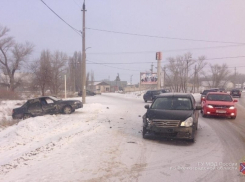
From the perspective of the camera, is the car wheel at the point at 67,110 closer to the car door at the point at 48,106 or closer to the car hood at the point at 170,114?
the car door at the point at 48,106

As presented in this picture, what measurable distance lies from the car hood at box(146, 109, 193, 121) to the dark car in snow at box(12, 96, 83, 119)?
8370mm

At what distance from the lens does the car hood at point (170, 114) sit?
7505 mm

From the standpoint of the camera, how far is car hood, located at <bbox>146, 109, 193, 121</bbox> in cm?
751

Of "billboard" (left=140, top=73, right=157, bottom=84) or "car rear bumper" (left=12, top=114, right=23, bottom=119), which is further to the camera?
"billboard" (left=140, top=73, right=157, bottom=84)

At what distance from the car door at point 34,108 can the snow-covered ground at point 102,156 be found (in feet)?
17.4

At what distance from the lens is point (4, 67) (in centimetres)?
5025

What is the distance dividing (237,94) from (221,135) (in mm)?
35848

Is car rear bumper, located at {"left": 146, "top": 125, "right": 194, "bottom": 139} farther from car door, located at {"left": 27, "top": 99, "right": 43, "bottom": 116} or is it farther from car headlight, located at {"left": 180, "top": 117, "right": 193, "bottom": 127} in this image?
car door, located at {"left": 27, "top": 99, "right": 43, "bottom": 116}

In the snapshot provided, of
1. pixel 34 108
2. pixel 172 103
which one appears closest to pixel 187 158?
pixel 172 103

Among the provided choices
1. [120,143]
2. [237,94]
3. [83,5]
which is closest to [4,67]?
[83,5]

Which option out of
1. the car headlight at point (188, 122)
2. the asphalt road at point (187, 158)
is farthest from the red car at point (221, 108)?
the car headlight at point (188, 122)

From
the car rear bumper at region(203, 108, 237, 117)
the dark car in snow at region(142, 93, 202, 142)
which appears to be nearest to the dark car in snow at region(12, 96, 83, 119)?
the dark car in snow at region(142, 93, 202, 142)

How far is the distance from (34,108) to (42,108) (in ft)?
1.60

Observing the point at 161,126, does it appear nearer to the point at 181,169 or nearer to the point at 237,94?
the point at 181,169
